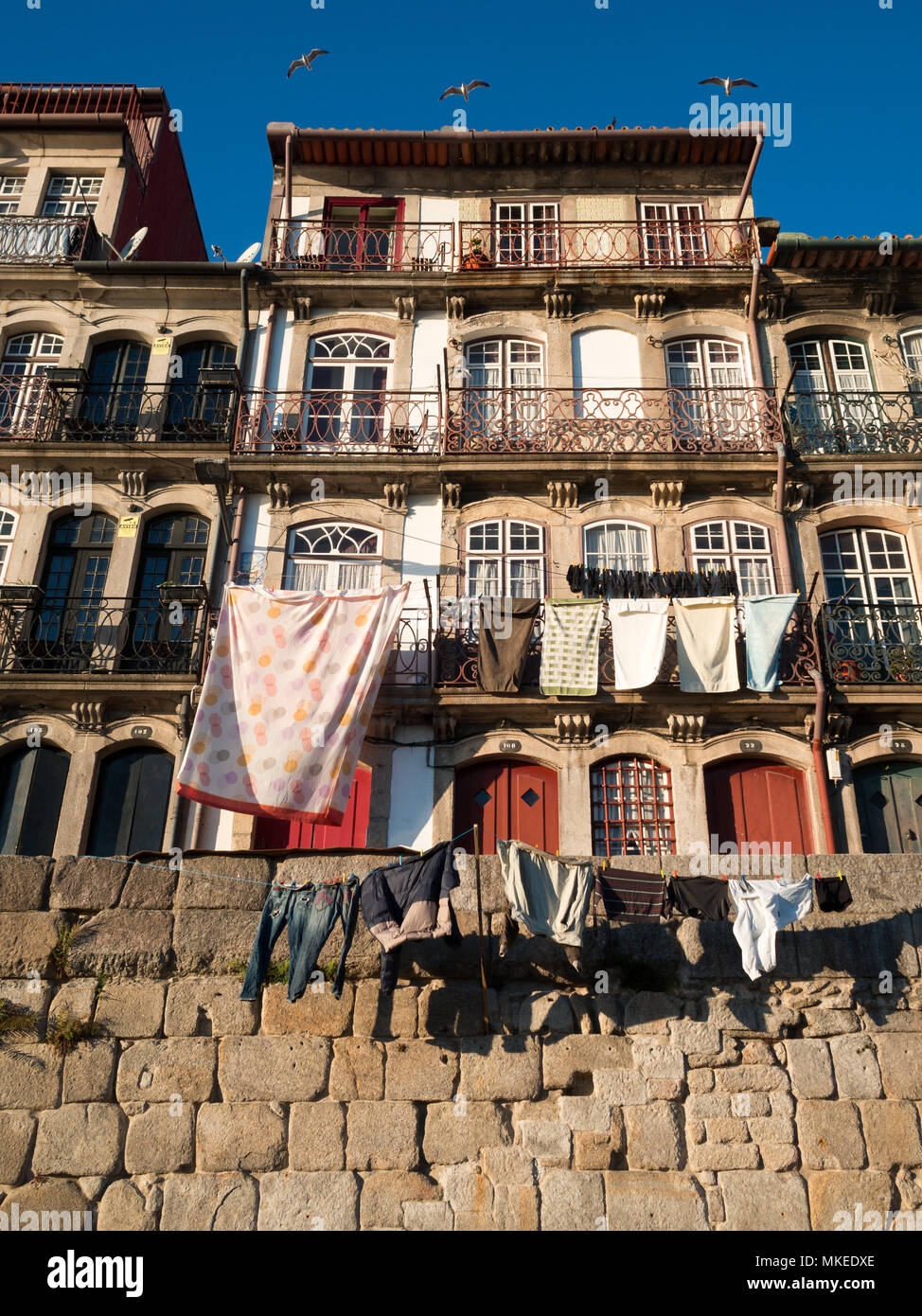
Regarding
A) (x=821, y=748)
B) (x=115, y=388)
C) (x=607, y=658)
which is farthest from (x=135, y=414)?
(x=821, y=748)

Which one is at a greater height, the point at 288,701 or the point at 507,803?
the point at 288,701

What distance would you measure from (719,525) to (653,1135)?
882cm

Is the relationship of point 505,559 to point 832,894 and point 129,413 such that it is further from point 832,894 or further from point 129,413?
point 832,894

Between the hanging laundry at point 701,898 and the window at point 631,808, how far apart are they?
3.53 m

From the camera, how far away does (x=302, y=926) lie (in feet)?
31.2

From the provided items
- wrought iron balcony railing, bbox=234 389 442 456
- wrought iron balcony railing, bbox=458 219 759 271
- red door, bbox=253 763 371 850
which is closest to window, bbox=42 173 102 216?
wrought iron balcony railing, bbox=234 389 442 456

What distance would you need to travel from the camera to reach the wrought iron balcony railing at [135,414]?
1611 cm

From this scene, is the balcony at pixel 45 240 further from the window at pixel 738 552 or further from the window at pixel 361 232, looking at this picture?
the window at pixel 738 552

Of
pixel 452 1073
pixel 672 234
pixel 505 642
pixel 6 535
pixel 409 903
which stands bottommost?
pixel 452 1073

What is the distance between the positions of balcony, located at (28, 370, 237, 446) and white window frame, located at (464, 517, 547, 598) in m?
4.05

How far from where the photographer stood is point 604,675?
45.6ft

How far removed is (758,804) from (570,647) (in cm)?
308

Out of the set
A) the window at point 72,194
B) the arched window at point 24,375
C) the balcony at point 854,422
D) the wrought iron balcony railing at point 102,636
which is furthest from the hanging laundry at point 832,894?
the window at point 72,194

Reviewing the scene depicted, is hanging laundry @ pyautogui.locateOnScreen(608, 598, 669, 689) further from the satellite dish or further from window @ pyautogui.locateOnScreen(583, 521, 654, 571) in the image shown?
the satellite dish
